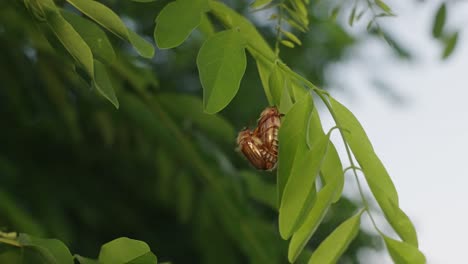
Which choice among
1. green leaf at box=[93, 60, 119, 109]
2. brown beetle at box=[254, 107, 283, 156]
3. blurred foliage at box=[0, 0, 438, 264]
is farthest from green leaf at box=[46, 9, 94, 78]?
blurred foliage at box=[0, 0, 438, 264]

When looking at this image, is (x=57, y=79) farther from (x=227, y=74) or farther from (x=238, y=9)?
(x=227, y=74)

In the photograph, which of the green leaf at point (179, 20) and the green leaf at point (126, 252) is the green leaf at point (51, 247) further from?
the green leaf at point (179, 20)

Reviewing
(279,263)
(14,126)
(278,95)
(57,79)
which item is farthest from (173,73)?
(278,95)

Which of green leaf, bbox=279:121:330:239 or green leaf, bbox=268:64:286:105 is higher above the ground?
green leaf, bbox=268:64:286:105

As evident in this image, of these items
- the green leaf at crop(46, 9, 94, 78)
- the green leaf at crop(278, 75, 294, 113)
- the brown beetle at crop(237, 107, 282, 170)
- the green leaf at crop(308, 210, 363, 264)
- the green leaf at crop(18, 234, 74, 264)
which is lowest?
the green leaf at crop(18, 234, 74, 264)

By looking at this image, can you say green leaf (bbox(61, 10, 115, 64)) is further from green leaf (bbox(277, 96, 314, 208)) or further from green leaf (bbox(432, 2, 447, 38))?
green leaf (bbox(432, 2, 447, 38))

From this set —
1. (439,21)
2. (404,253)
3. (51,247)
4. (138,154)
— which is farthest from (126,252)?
(138,154)

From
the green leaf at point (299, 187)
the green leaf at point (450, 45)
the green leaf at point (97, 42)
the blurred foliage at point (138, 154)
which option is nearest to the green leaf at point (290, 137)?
the green leaf at point (299, 187)
